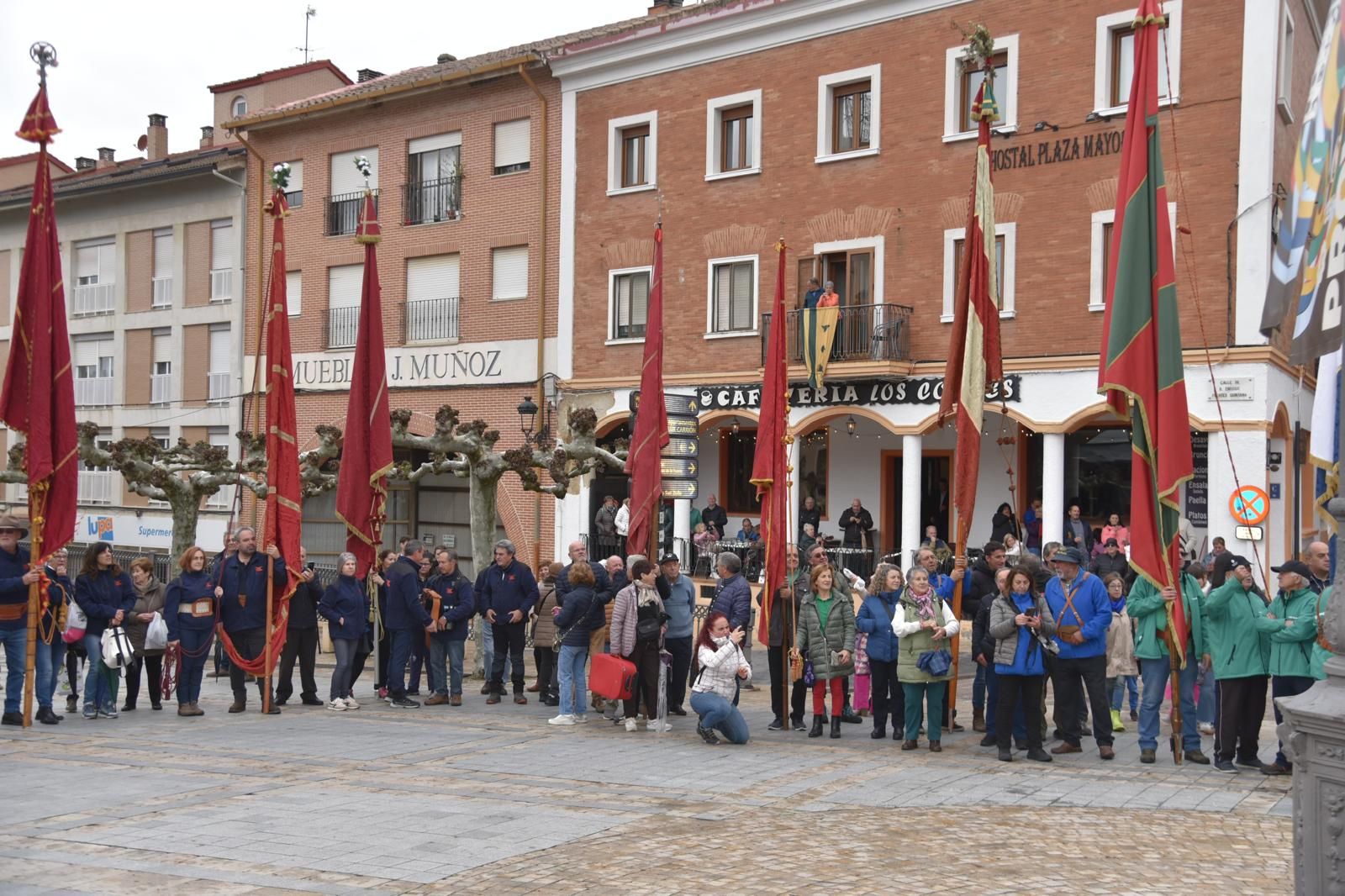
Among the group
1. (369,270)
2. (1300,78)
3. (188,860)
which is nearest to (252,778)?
(188,860)

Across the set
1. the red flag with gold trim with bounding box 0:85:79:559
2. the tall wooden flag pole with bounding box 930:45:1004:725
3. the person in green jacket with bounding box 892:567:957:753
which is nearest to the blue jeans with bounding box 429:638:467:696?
the red flag with gold trim with bounding box 0:85:79:559

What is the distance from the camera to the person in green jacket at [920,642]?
12.7 metres

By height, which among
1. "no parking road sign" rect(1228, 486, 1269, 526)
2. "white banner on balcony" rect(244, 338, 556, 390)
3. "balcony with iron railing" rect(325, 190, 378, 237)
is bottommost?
"no parking road sign" rect(1228, 486, 1269, 526)

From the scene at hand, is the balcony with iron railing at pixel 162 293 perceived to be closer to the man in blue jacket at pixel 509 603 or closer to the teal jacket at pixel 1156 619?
the man in blue jacket at pixel 509 603

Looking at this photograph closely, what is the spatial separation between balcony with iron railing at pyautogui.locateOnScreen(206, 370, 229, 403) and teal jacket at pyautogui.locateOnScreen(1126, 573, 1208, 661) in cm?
2979

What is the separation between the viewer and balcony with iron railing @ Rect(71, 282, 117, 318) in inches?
1597

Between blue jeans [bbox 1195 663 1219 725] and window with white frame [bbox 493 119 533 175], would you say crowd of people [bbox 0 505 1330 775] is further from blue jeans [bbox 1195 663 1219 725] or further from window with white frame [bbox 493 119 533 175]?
window with white frame [bbox 493 119 533 175]

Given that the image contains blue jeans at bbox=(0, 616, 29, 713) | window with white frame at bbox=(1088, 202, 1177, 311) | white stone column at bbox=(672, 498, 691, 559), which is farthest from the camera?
white stone column at bbox=(672, 498, 691, 559)

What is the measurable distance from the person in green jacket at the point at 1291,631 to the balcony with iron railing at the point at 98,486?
34921 millimetres

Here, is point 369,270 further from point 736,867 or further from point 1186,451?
point 736,867

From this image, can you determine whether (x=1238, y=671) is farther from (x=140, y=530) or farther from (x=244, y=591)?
(x=140, y=530)

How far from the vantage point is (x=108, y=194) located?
39812 millimetres

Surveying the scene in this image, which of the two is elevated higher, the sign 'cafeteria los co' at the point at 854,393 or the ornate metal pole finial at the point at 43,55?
the ornate metal pole finial at the point at 43,55

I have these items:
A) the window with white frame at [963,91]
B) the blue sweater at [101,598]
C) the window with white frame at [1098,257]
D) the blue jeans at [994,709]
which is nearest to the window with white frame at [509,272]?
the window with white frame at [963,91]
